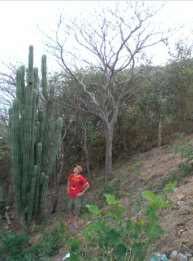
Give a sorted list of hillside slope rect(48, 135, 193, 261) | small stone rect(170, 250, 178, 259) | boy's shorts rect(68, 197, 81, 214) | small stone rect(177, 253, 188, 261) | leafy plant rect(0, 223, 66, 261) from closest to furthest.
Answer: small stone rect(177, 253, 188, 261), small stone rect(170, 250, 178, 259), hillside slope rect(48, 135, 193, 261), leafy plant rect(0, 223, 66, 261), boy's shorts rect(68, 197, 81, 214)

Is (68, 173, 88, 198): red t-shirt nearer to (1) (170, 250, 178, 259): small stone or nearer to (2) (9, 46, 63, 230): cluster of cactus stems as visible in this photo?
(2) (9, 46, 63, 230): cluster of cactus stems

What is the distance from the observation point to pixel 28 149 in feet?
17.4

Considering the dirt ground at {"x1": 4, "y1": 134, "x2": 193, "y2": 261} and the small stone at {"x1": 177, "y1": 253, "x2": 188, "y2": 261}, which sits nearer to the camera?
the small stone at {"x1": 177, "y1": 253, "x2": 188, "y2": 261}

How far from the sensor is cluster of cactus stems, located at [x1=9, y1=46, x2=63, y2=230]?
17.4 ft

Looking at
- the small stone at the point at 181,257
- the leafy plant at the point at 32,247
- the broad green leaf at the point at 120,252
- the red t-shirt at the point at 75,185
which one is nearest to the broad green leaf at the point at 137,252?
the broad green leaf at the point at 120,252

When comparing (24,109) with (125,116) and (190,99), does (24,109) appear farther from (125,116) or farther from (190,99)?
(190,99)

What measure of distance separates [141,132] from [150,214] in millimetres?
8592

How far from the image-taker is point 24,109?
5.64 metres

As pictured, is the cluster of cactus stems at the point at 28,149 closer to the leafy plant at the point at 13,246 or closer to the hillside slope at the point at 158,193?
the leafy plant at the point at 13,246

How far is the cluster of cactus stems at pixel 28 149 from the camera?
532 cm

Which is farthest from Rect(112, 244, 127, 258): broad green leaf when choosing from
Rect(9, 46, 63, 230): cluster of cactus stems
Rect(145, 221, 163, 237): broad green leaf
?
Rect(9, 46, 63, 230): cluster of cactus stems

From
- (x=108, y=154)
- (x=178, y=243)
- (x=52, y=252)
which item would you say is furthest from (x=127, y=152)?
(x=178, y=243)

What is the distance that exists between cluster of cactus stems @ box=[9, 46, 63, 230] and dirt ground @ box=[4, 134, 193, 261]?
2.43ft

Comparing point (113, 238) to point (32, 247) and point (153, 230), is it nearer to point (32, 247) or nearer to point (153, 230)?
point (153, 230)
